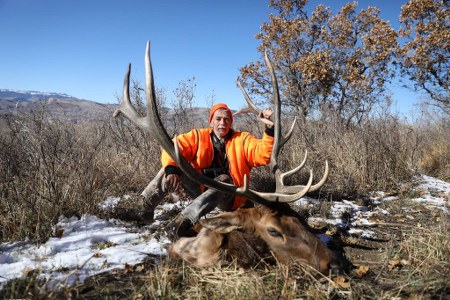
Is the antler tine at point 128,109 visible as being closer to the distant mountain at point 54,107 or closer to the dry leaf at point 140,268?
the dry leaf at point 140,268

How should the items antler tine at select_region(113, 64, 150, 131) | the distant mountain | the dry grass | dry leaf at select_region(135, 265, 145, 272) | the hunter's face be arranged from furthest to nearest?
the distant mountain < the hunter's face < antler tine at select_region(113, 64, 150, 131) < dry leaf at select_region(135, 265, 145, 272) < the dry grass

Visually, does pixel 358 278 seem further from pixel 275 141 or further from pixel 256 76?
pixel 256 76

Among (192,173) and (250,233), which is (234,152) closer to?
(192,173)

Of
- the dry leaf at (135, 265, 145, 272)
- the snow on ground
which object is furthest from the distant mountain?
the dry leaf at (135, 265, 145, 272)

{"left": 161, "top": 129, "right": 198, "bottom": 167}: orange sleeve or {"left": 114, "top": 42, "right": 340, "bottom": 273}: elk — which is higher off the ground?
{"left": 161, "top": 129, "right": 198, "bottom": 167}: orange sleeve

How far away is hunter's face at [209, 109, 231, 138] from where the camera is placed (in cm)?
403

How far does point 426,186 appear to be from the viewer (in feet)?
19.7

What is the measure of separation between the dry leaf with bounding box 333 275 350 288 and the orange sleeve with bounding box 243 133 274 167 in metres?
1.60

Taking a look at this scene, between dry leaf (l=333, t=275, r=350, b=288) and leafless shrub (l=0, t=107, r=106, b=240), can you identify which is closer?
dry leaf (l=333, t=275, r=350, b=288)

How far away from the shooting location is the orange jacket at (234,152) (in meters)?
3.72

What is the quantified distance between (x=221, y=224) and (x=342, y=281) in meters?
1.07

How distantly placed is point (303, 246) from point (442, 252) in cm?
129

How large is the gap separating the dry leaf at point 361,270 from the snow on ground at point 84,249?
1155mm

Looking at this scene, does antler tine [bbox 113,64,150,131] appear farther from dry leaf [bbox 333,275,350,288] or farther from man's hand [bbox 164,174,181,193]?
dry leaf [bbox 333,275,350,288]
